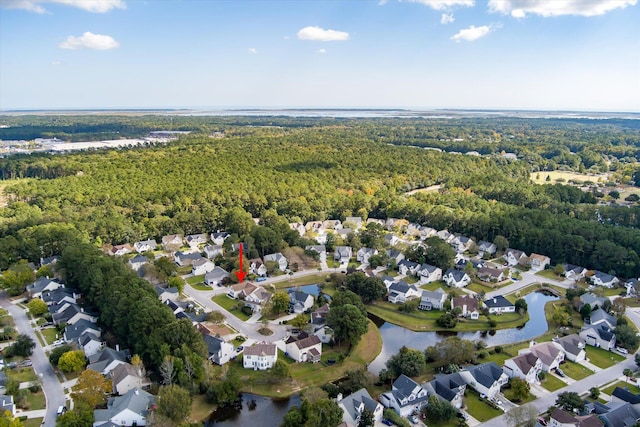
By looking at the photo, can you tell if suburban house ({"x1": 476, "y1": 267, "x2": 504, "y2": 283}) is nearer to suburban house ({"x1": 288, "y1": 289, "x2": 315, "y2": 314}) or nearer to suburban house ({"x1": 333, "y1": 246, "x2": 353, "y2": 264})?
suburban house ({"x1": 333, "y1": 246, "x2": 353, "y2": 264})

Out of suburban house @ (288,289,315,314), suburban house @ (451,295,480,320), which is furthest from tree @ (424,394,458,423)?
suburban house @ (288,289,315,314)

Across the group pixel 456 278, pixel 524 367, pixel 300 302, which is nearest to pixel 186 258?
pixel 300 302

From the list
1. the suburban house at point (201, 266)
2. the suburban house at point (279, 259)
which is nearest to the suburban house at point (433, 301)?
the suburban house at point (279, 259)

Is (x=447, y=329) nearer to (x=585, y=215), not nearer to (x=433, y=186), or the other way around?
(x=585, y=215)

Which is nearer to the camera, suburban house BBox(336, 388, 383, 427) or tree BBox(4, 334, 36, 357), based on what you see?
suburban house BBox(336, 388, 383, 427)

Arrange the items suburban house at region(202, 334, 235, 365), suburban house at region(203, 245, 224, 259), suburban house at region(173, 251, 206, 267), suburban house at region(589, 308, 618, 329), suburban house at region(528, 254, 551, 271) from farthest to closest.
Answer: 1. suburban house at region(203, 245, 224, 259)
2. suburban house at region(173, 251, 206, 267)
3. suburban house at region(528, 254, 551, 271)
4. suburban house at region(589, 308, 618, 329)
5. suburban house at region(202, 334, 235, 365)

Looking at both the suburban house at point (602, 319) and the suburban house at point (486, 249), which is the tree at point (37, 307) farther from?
the suburban house at point (486, 249)

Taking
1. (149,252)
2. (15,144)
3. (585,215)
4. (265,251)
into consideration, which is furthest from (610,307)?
(15,144)
